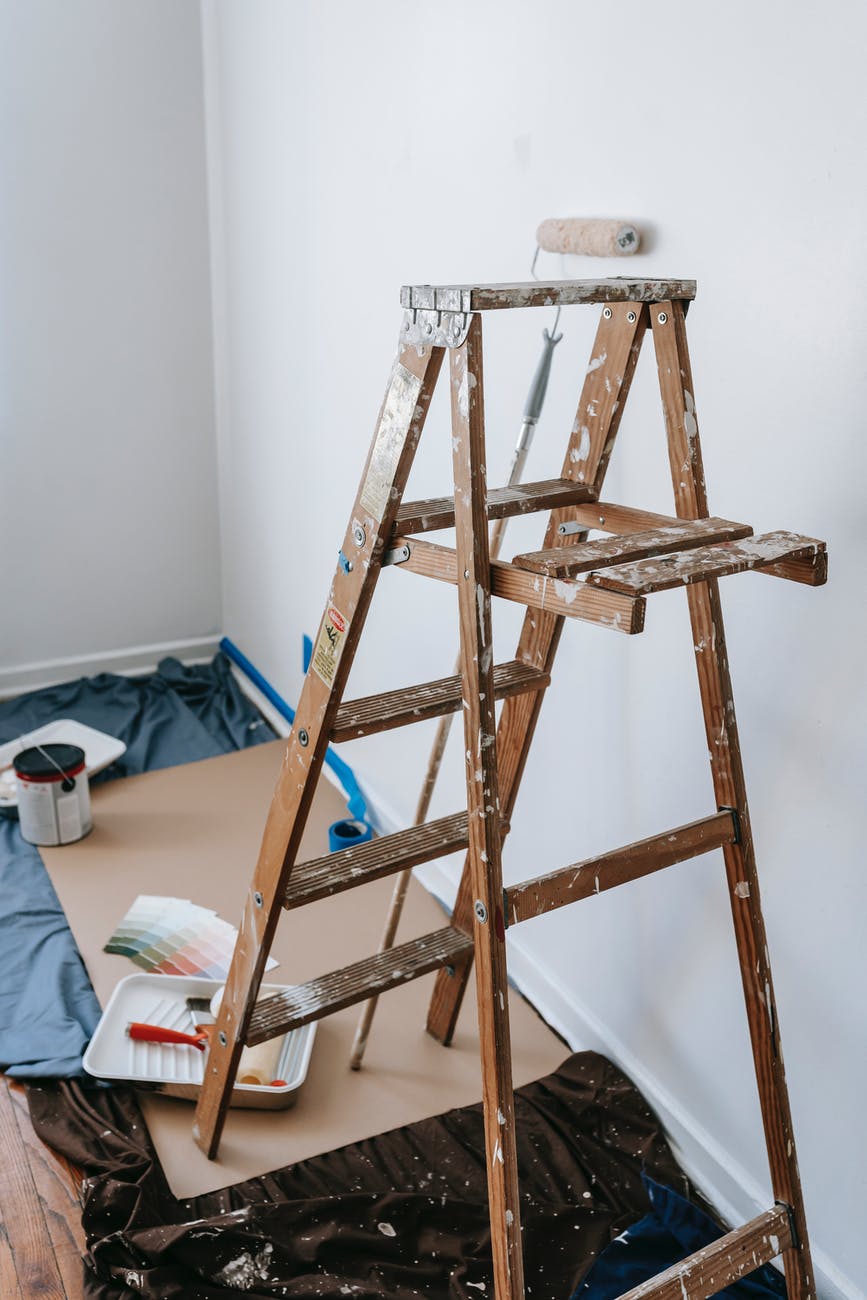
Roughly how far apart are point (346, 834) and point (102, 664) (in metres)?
1.52

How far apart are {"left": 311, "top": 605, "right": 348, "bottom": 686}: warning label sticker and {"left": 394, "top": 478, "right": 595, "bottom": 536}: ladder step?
154 millimetres

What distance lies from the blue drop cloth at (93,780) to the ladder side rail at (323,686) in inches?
17.4

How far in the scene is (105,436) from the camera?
3613mm

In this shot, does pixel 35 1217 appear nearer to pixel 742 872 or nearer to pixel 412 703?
pixel 412 703

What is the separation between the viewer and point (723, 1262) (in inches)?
59.5

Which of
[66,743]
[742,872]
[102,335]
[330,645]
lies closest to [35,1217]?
[330,645]

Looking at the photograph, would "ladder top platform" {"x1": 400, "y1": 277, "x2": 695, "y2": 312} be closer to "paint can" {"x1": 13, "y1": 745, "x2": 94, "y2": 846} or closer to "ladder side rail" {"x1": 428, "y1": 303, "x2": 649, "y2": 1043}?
"ladder side rail" {"x1": 428, "y1": 303, "x2": 649, "y2": 1043}

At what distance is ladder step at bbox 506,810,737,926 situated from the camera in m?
1.42

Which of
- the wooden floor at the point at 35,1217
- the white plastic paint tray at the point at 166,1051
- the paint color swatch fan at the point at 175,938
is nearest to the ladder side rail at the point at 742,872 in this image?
the white plastic paint tray at the point at 166,1051

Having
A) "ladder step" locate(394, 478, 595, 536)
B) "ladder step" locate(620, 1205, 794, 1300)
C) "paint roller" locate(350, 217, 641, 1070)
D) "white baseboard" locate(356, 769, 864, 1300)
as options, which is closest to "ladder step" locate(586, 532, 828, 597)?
"ladder step" locate(394, 478, 595, 536)

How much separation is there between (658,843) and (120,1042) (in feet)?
3.94

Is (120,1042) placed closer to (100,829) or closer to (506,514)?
(100,829)

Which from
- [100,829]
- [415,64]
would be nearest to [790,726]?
[415,64]

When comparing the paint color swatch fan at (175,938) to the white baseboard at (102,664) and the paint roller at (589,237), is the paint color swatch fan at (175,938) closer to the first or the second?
the white baseboard at (102,664)
